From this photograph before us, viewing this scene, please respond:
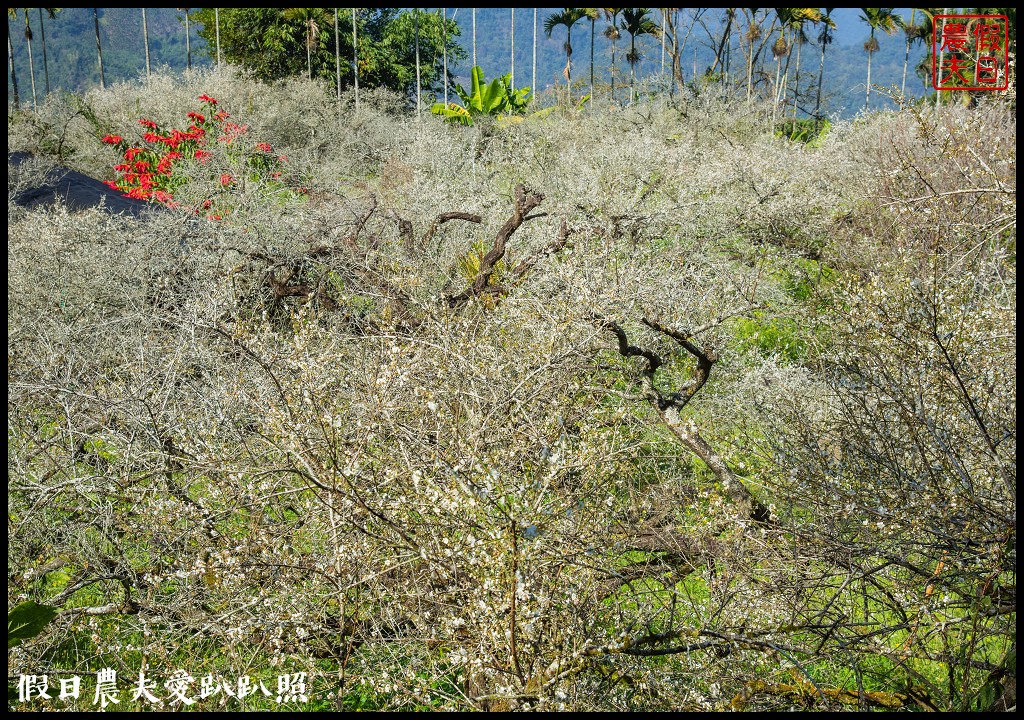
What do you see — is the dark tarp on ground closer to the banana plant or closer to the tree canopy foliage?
the banana plant

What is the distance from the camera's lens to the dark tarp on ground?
9352 mm

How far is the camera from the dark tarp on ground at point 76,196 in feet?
30.7

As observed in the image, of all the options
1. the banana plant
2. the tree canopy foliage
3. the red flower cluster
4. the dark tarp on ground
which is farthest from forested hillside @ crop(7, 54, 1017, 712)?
the tree canopy foliage

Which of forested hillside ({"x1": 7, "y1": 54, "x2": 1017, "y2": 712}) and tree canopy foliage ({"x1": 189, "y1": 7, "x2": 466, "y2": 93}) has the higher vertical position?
tree canopy foliage ({"x1": 189, "y1": 7, "x2": 466, "y2": 93})

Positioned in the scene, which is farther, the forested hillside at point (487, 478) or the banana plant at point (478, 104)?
the banana plant at point (478, 104)

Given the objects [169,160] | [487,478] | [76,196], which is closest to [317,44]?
[169,160]

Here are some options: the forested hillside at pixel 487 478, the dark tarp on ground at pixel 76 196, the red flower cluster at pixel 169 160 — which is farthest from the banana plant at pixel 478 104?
the forested hillside at pixel 487 478

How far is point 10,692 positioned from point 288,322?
4.94 metres

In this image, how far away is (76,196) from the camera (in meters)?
9.69

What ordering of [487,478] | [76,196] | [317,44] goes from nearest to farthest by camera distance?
[487,478]
[76,196]
[317,44]

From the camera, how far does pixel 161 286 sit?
6535 millimetres

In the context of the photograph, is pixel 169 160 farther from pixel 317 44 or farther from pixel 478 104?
pixel 317 44

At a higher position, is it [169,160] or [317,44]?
[317,44]

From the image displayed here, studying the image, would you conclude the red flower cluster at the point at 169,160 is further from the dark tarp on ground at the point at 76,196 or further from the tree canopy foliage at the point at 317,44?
the tree canopy foliage at the point at 317,44
